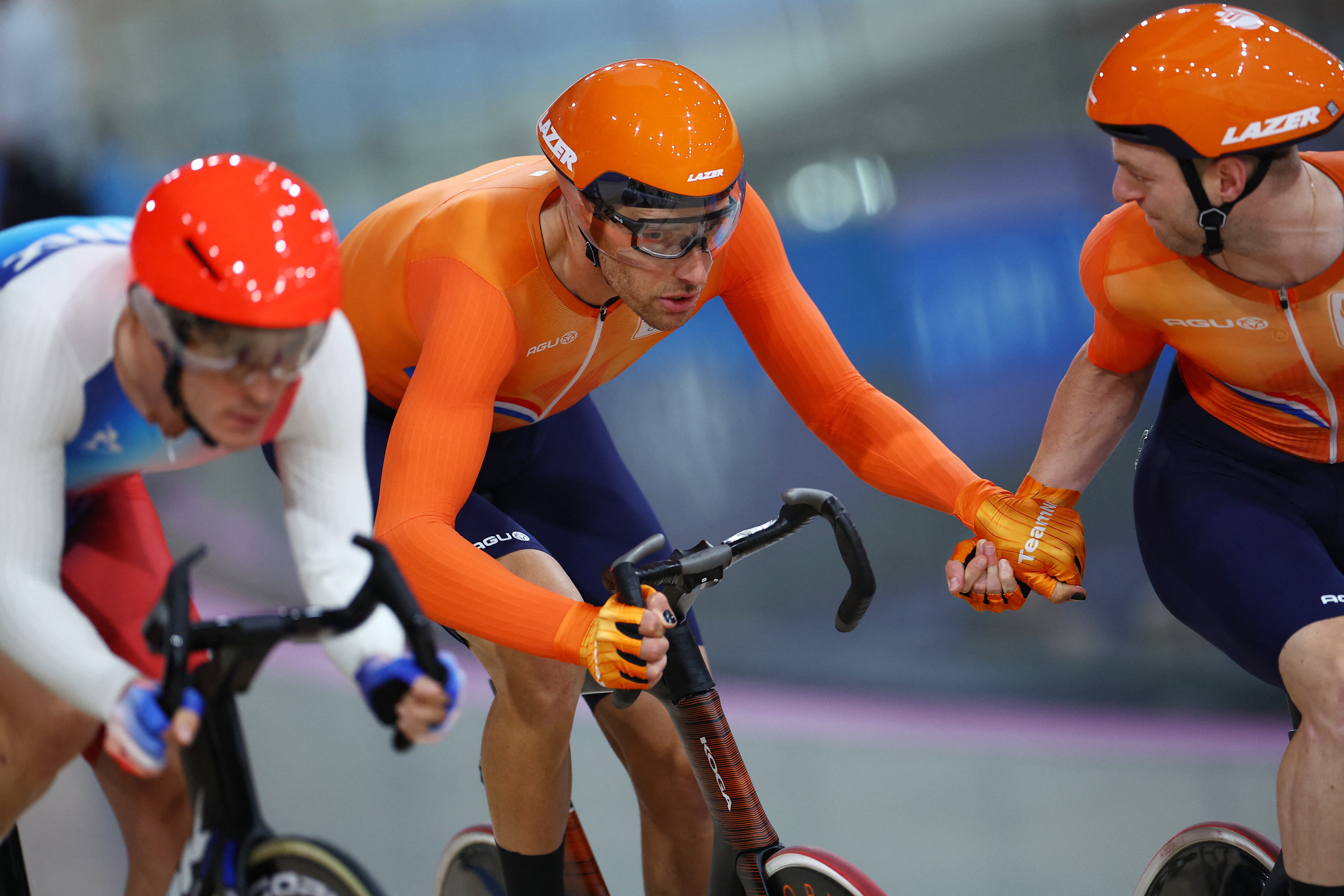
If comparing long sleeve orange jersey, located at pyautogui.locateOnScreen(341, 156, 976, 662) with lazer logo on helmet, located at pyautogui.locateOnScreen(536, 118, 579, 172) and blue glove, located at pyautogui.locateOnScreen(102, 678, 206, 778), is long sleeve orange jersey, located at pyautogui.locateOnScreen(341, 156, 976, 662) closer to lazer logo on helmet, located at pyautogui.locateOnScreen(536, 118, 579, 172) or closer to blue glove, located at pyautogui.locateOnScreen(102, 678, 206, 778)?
lazer logo on helmet, located at pyautogui.locateOnScreen(536, 118, 579, 172)

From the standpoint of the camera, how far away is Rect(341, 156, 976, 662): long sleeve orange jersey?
2346 millimetres

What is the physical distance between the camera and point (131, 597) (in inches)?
86.4

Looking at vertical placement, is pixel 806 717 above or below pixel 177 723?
below

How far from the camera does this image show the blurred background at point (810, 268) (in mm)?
4938

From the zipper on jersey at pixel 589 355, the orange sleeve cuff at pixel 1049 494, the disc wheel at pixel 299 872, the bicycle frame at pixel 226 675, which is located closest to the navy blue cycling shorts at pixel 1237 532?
the orange sleeve cuff at pixel 1049 494

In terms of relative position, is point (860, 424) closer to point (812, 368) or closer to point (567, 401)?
point (812, 368)

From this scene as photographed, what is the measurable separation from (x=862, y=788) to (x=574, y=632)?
2.57 m

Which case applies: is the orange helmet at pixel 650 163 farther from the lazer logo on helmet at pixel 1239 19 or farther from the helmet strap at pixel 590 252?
the lazer logo on helmet at pixel 1239 19

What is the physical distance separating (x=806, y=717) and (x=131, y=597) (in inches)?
132

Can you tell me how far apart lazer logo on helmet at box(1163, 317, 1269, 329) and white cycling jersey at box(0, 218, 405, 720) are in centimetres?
162

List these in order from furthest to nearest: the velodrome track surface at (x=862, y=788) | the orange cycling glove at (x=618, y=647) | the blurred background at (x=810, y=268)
Answer: the blurred background at (x=810, y=268) → the velodrome track surface at (x=862, y=788) → the orange cycling glove at (x=618, y=647)

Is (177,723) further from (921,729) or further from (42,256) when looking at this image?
(921,729)

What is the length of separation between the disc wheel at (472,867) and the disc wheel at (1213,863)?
5.04ft

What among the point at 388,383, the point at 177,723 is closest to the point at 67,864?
the point at 388,383
